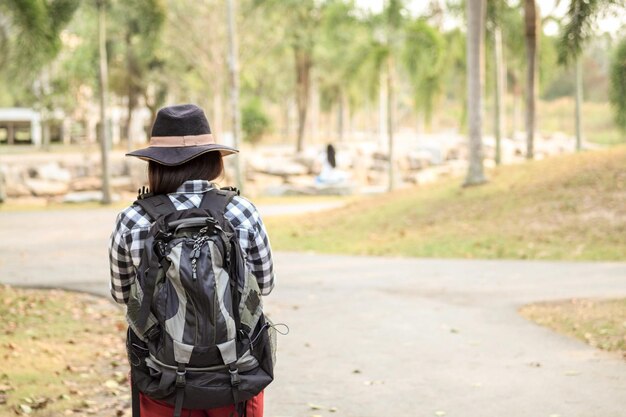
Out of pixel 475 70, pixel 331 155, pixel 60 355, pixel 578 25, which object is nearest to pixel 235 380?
pixel 60 355

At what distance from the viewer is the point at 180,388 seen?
3.24 metres

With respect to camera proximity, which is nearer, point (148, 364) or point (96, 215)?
point (148, 364)

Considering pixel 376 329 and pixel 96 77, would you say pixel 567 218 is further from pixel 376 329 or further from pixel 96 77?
pixel 96 77

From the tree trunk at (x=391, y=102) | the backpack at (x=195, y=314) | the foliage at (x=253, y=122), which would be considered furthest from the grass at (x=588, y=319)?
the foliage at (x=253, y=122)

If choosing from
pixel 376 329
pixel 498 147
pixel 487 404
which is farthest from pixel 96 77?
pixel 487 404

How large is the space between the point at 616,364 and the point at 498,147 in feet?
64.5

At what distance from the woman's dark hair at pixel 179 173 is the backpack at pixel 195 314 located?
0.09 meters

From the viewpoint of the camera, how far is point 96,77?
143 ft

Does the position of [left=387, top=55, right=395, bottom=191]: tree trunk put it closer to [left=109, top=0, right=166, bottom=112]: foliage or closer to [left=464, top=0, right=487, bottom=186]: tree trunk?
[left=464, top=0, right=487, bottom=186]: tree trunk

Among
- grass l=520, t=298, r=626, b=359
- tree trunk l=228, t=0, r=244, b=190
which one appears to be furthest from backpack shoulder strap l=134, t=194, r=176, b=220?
tree trunk l=228, t=0, r=244, b=190

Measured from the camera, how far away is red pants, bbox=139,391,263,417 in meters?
3.39

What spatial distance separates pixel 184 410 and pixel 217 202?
0.75m

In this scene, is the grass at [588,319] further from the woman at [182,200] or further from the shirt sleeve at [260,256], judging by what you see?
the woman at [182,200]

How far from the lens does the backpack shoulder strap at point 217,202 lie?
3297 mm
